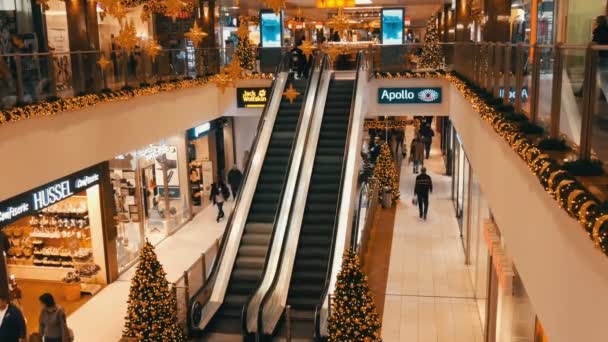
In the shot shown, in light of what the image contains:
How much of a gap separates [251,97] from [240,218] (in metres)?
6.27

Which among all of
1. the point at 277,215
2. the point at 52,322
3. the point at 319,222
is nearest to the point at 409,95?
the point at 319,222

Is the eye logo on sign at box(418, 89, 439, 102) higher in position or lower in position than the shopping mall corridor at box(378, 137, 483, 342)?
higher

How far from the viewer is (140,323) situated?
29.6 ft

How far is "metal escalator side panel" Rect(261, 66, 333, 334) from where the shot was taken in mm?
10156

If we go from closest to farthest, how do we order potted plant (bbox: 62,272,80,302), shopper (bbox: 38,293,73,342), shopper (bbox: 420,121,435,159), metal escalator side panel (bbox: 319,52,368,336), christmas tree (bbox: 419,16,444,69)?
1. shopper (bbox: 38,293,73,342)
2. metal escalator side panel (bbox: 319,52,368,336)
3. potted plant (bbox: 62,272,80,302)
4. christmas tree (bbox: 419,16,444,69)
5. shopper (bbox: 420,121,435,159)

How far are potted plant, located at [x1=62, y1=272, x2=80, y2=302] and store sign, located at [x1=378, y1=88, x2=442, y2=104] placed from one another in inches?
363

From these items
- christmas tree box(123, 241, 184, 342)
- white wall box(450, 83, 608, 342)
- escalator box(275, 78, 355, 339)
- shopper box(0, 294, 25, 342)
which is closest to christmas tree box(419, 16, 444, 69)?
escalator box(275, 78, 355, 339)

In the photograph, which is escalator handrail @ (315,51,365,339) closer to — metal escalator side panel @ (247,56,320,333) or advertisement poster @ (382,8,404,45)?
metal escalator side panel @ (247,56,320,333)

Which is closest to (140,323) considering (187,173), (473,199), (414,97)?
(473,199)

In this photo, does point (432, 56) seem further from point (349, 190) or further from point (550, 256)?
point (550, 256)

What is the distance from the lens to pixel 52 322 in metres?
8.29

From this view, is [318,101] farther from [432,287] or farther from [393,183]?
[432,287]

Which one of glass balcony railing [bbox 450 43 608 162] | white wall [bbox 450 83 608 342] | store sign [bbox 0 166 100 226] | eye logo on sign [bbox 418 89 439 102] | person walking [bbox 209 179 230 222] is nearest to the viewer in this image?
white wall [bbox 450 83 608 342]

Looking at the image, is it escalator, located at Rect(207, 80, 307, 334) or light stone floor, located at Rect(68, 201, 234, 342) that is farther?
escalator, located at Rect(207, 80, 307, 334)
